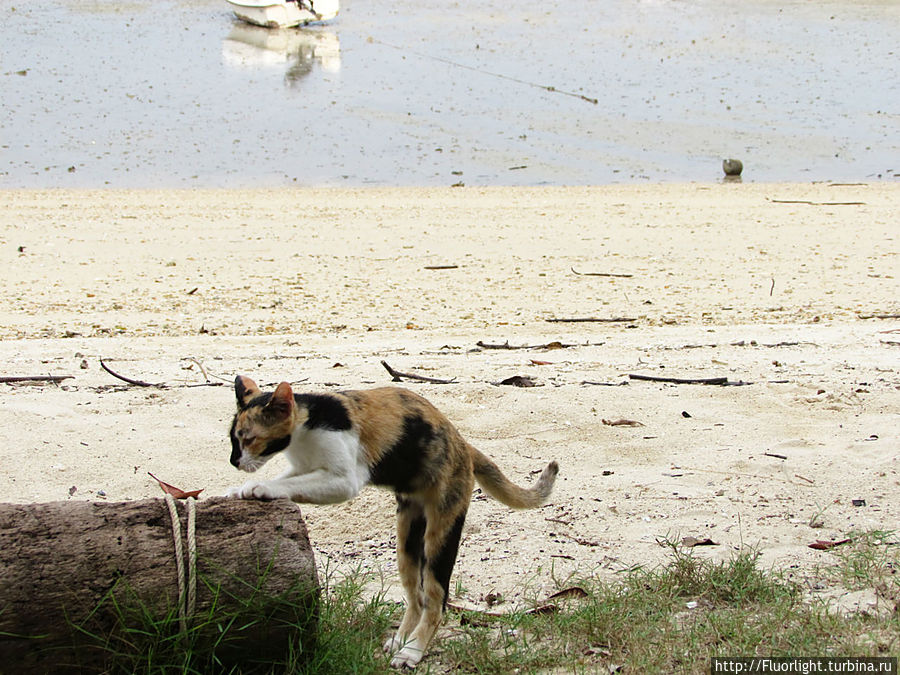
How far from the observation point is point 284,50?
3944 centimetres

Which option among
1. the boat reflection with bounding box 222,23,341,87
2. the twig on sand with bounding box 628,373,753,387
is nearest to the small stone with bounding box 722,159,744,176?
the twig on sand with bounding box 628,373,753,387

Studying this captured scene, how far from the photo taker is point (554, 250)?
13227 millimetres

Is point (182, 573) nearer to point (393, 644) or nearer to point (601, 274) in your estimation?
point (393, 644)

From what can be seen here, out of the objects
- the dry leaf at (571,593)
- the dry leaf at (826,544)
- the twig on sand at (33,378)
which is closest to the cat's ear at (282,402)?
the dry leaf at (571,593)

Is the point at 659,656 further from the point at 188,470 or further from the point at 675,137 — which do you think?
the point at 675,137

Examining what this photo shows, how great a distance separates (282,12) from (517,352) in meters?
38.4

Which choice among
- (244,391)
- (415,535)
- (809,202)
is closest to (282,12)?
(809,202)

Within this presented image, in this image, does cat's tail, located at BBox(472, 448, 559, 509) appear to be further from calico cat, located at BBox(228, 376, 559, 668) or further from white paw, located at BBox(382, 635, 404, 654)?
white paw, located at BBox(382, 635, 404, 654)

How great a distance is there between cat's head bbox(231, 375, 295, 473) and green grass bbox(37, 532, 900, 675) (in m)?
0.56

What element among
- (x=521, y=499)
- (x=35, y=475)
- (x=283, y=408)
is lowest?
Answer: (x=35, y=475)

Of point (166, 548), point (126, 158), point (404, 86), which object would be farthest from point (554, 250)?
point (404, 86)

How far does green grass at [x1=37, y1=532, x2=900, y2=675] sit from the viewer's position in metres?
3.38

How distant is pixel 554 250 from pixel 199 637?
1038 centimetres

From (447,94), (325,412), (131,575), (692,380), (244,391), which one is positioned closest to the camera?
(131,575)
